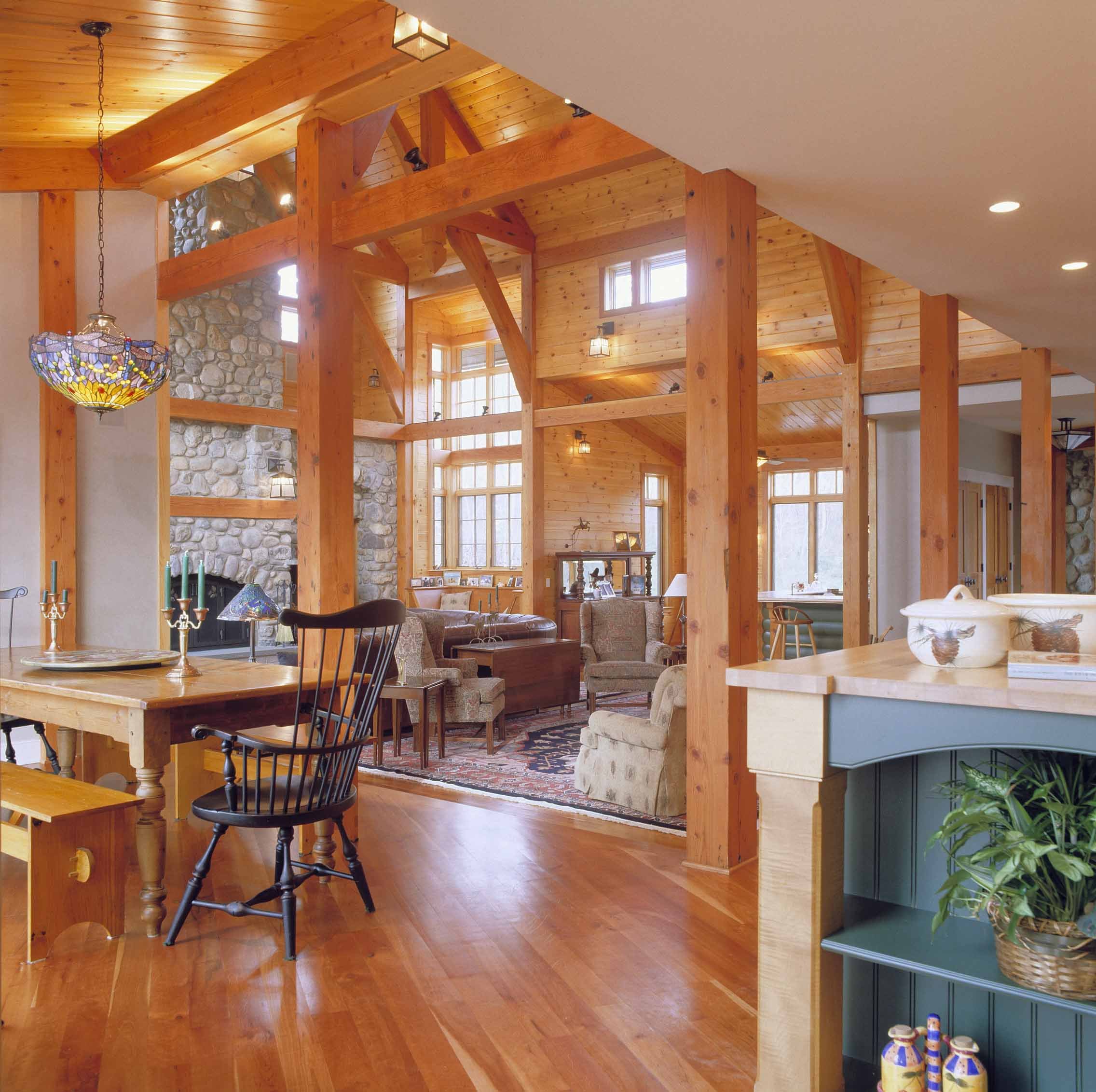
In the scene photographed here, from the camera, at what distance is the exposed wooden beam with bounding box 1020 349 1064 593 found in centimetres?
623

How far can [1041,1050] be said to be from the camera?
199 centimetres

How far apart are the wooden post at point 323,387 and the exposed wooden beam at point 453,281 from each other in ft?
23.6

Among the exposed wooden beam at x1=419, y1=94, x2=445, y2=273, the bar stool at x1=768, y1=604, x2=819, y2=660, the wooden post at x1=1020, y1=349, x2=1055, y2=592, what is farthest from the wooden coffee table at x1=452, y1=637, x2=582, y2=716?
the exposed wooden beam at x1=419, y1=94, x2=445, y2=273

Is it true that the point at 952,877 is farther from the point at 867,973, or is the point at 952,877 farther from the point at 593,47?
the point at 593,47

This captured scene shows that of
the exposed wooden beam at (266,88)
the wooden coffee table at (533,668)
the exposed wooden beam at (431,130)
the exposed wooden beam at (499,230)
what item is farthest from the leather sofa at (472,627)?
the exposed wooden beam at (499,230)

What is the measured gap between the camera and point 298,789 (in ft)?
10.4

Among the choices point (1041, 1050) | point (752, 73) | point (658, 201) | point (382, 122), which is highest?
point (658, 201)

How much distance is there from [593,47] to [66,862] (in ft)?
9.22

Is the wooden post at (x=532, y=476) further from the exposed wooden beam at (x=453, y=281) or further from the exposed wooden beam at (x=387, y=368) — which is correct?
the exposed wooden beam at (x=387, y=368)

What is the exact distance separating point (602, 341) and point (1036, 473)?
5.59m

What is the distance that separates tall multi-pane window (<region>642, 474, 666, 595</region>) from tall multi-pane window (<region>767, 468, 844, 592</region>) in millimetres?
1901

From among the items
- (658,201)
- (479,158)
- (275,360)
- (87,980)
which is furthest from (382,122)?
(275,360)

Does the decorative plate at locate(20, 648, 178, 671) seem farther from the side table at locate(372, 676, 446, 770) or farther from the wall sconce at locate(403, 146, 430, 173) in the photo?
the wall sconce at locate(403, 146, 430, 173)

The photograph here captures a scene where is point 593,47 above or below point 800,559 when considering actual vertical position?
above
